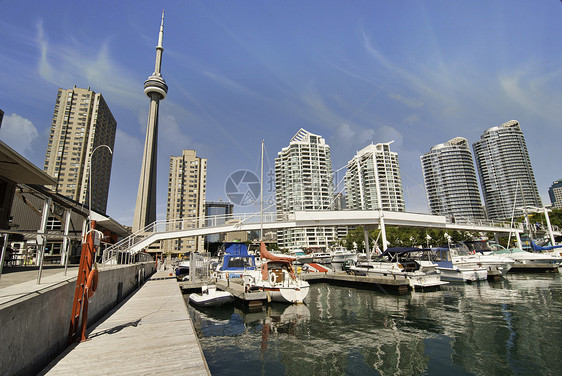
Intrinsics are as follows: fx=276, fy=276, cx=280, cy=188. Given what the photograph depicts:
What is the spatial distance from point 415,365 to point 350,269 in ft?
70.5

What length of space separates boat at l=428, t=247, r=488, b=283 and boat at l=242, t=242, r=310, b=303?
53.9 feet

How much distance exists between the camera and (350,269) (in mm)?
29422

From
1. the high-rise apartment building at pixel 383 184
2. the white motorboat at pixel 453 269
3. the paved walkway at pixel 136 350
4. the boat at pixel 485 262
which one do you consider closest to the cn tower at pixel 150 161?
the white motorboat at pixel 453 269

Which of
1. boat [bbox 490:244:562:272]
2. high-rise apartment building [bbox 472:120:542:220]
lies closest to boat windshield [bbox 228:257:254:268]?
boat [bbox 490:244:562:272]

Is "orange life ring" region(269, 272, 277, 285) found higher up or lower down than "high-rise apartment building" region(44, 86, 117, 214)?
lower down

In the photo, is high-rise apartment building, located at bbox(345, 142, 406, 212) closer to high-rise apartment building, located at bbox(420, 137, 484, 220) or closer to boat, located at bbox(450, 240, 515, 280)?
high-rise apartment building, located at bbox(420, 137, 484, 220)

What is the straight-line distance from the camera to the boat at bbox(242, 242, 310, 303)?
58.3ft

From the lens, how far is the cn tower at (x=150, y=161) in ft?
215

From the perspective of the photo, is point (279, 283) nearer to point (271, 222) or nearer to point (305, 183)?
point (271, 222)

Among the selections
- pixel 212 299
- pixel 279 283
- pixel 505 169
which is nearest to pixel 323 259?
pixel 279 283

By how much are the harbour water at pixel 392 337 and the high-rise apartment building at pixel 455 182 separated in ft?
577

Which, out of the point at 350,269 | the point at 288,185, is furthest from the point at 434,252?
the point at 288,185

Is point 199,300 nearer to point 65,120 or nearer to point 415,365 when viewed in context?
point 415,365

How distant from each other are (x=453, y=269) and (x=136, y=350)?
94.7ft
